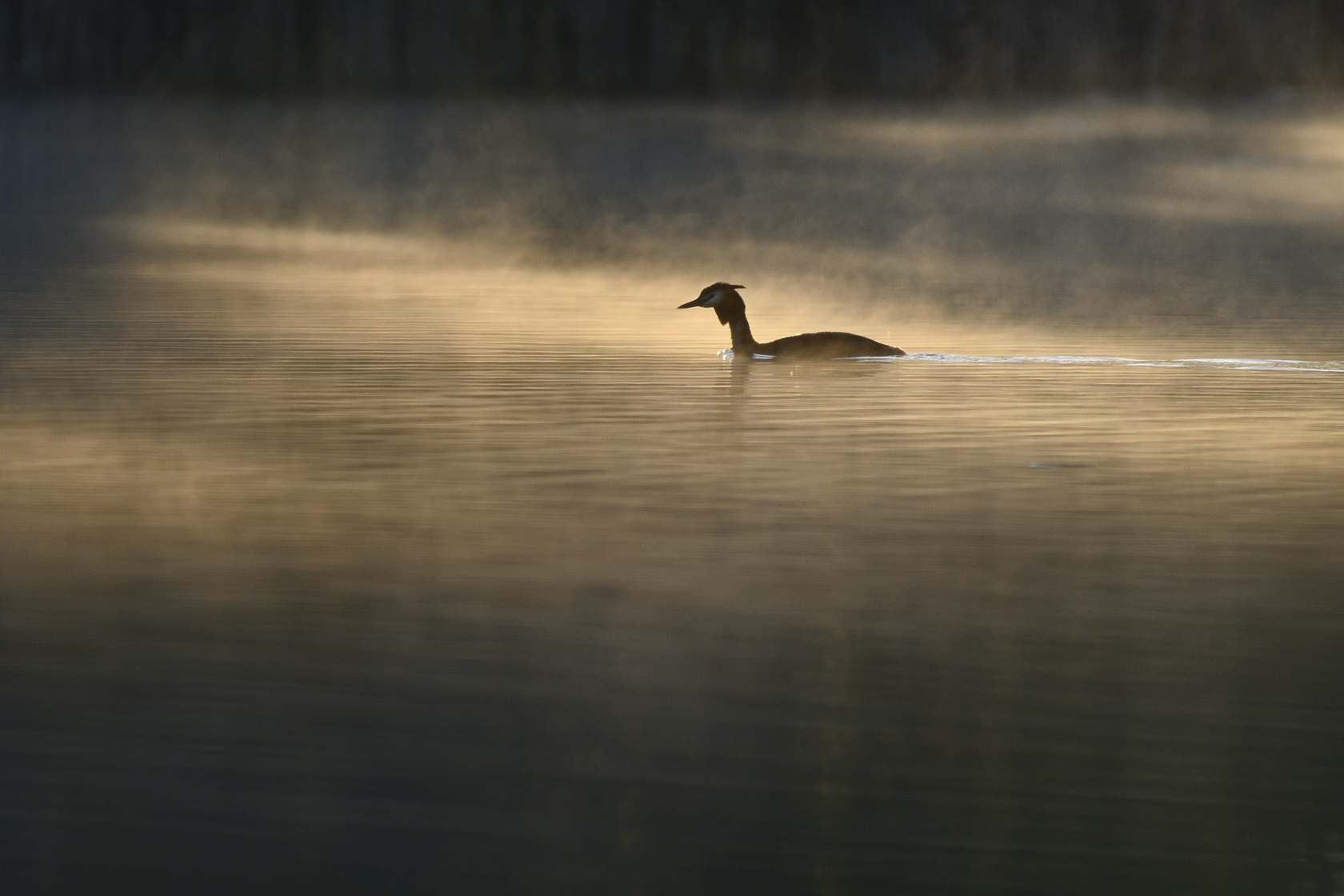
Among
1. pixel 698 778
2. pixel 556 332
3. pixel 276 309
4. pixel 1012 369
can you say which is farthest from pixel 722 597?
pixel 276 309

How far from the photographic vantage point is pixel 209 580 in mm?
4863

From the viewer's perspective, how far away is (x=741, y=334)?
10.8 metres

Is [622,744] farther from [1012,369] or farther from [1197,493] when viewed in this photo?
[1012,369]

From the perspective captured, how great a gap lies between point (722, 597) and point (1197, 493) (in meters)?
1.97

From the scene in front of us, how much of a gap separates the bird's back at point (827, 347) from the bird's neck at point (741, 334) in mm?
69

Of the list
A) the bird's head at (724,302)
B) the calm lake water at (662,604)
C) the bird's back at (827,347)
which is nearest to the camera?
Answer: the calm lake water at (662,604)

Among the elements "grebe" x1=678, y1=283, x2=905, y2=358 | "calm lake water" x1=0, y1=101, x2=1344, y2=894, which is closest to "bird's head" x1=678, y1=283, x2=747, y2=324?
"grebe" x1=678, y1=283, x2=905, y2=358

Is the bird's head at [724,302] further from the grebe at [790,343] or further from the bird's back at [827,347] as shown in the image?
the bird's back at [827,347]

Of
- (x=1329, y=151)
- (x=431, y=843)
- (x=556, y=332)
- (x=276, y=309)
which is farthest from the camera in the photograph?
(x=1329, y=151)

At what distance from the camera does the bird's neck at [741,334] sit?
1070 centimetres

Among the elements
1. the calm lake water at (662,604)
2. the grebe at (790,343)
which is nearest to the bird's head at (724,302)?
the grebe at (790,343)

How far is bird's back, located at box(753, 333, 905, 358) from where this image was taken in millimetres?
10297

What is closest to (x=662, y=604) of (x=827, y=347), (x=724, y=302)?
(x=827, y=347)

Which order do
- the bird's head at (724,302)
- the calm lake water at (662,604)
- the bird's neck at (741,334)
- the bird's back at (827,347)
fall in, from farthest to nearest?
the bird's head at (724,302) < the bird's neck at (741,334) < the bird's back at (827,347) < the calm lake water at (662,604)
